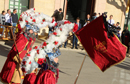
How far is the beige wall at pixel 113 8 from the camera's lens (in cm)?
1518

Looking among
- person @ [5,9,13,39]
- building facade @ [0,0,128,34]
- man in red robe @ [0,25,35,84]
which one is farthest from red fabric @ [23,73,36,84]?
building facade @ [0,0,128,34]

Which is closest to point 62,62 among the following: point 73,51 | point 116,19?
point 73,51

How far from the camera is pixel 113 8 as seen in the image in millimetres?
15438

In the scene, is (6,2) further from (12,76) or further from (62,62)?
(12,76)

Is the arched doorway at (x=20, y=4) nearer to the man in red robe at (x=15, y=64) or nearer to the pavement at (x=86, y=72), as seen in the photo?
the pavement at (x=86, y=72)

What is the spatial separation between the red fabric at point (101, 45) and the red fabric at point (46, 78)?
1271 mm

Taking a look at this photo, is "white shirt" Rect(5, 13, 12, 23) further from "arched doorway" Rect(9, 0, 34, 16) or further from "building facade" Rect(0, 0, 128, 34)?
"arched doorway" Rect(9, 0, 34, 16)

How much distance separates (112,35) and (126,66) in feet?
17.7

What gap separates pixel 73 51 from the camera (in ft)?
40.4

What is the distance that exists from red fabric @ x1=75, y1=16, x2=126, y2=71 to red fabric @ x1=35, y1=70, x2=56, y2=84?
4.17ft

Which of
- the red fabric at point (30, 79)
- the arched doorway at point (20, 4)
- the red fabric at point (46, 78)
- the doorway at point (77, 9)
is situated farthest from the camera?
the doorway at point (77, 9)

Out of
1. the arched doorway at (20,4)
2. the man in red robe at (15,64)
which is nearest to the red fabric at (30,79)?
the man in red robe at (15,64)

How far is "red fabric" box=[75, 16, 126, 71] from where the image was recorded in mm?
5289

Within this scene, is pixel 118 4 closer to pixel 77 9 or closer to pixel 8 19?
pixel 77 9
